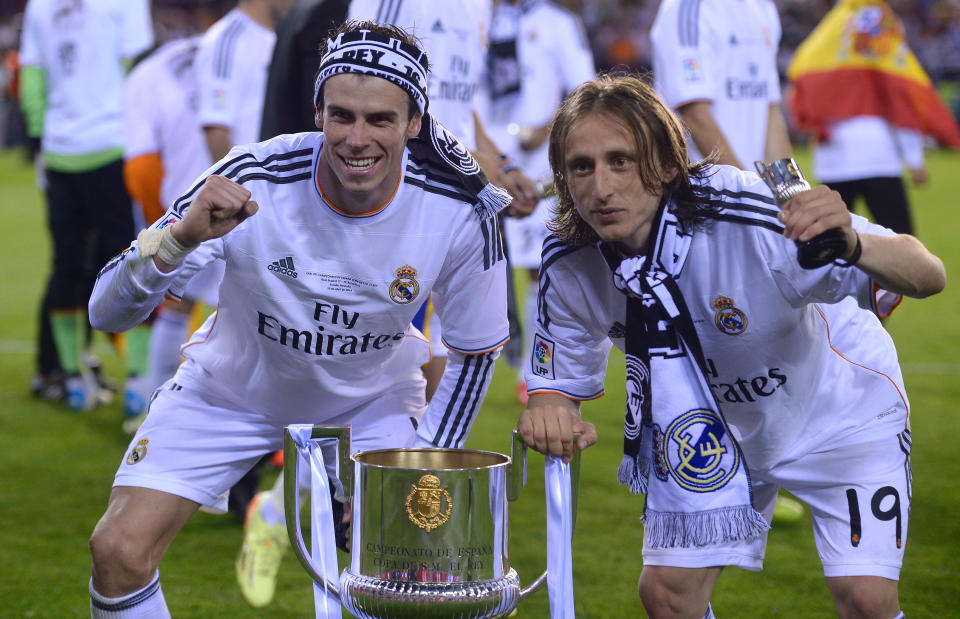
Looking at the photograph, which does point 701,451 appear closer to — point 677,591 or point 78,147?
point 677,591

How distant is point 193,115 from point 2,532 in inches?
109

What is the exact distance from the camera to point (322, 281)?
10.5 feet

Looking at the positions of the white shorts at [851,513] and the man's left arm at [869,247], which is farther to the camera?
the white shorts at [851,513]

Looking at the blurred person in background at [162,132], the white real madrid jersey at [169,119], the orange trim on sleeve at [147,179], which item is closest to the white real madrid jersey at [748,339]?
the blurred person in background at [162,132]

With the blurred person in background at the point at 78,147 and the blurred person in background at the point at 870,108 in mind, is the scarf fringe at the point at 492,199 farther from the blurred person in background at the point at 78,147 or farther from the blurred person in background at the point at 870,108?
the blurred person in background at the point at 78,147

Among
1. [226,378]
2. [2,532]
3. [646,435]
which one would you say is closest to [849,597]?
[646,435]

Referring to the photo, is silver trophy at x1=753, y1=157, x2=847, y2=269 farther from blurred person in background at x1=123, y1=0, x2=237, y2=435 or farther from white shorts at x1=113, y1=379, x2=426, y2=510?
blurred person in background at x1=123, y1=0, x2=237, y2=435

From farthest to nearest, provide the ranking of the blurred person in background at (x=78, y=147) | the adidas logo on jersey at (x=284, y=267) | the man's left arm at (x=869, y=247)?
1. the blurred person in background at (x=78, y=147)
2. the adidas logo on jersey at (x=284, y=267)
3. the man's left arm at (x=869, y=247)

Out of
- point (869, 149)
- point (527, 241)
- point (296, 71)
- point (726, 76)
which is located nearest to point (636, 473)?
point (296, 71)

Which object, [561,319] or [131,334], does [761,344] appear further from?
[131,334]

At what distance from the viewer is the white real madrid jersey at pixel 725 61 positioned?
511 centimetres

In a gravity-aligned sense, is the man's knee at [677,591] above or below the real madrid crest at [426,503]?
below

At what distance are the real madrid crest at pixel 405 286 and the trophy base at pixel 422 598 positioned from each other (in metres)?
0.82

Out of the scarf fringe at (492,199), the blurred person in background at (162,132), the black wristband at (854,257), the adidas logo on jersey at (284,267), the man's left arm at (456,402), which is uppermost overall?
the blurred person in background at (162,132)
